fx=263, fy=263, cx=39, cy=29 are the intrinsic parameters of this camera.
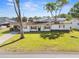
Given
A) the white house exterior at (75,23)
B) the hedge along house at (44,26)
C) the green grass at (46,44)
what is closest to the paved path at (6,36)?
the green grass at (46,44)

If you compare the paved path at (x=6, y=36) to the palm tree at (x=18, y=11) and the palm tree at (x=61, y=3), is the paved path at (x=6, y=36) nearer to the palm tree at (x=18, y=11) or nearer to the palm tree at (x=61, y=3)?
the palm tree at (x=18, y=11)

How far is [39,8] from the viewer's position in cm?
548

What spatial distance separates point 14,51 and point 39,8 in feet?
3.39

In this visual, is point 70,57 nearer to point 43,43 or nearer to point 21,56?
point 43,43

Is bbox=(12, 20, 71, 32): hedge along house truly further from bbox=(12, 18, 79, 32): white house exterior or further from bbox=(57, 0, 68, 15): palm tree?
bbox=(57, 0, 68, 15): palm tree

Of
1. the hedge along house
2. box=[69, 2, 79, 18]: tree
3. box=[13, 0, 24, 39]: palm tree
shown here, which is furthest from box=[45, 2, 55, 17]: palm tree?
box=[13, 0, 24, 39]: palm tree

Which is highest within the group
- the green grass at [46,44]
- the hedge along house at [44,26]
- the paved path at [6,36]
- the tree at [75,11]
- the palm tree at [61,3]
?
the palm tree at [61,3]

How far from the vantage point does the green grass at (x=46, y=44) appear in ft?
17.8

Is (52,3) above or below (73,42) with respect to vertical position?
above

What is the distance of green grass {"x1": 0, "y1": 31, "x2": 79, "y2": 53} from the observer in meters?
5.42

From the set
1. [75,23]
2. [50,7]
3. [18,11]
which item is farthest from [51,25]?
[18,11]

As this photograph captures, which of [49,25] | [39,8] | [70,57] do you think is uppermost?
[39,8]

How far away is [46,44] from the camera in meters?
5.44

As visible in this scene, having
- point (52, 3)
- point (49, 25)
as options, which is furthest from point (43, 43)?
point (52, 3)
